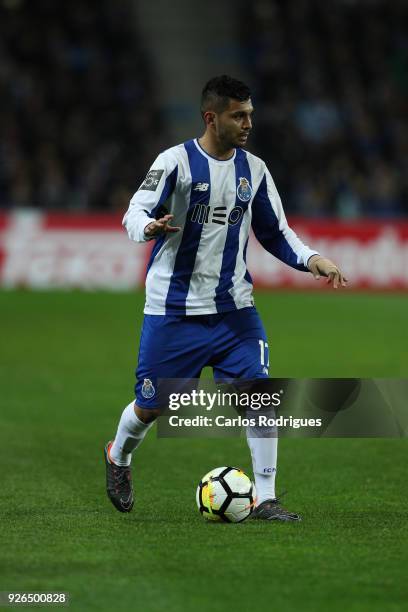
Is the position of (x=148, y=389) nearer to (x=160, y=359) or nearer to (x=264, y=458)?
(x=160, y=359)

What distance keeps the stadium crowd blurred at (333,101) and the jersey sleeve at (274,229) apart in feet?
54.2

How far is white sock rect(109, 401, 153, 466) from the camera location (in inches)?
265

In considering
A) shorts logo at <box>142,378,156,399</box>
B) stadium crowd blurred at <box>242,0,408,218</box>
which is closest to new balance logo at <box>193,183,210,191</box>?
shorts logo at <box>142,378,156,399</box>

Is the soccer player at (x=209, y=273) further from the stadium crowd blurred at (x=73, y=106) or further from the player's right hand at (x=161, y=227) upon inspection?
the stadium crowd blurred at (x=73, y=106)

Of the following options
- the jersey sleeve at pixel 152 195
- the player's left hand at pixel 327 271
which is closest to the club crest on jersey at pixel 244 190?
the jersey sleeve at pixel 152 195

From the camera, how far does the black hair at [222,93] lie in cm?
656

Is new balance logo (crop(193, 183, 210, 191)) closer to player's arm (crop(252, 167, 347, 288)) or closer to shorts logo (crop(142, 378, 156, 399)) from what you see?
player's arm (crop(252, 167, 347, 288))

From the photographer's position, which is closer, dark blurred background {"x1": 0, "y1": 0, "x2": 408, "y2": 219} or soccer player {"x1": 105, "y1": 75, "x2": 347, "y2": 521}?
soccer player {"x1": 105, "y1": 75, "x2": 347, "y2": 521}

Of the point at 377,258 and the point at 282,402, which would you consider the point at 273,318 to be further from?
the point at 282,402

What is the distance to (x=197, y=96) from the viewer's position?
95.8 feet

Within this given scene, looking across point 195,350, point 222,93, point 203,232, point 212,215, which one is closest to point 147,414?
point 195,350

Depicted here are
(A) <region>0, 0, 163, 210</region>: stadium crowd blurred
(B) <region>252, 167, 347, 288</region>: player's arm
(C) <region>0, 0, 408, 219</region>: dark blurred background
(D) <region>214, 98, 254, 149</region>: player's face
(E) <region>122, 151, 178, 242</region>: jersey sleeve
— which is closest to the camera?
(E) <region>122, 151, 178, 242</region>: jersey sleeve

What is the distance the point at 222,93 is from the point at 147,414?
5.86ft

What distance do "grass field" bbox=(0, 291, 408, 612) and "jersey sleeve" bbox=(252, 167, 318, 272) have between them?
1.44 m
